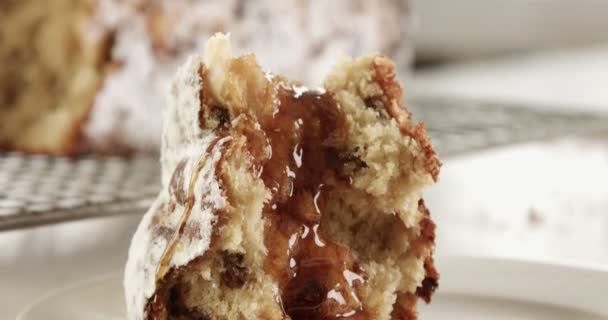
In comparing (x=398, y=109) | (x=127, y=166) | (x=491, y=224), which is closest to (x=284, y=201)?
(x=398, y=109)

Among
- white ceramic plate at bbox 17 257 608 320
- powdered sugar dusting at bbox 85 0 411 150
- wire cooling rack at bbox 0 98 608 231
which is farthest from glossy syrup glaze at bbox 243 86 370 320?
powdered sugar dusting at bbox 85 0 411 150

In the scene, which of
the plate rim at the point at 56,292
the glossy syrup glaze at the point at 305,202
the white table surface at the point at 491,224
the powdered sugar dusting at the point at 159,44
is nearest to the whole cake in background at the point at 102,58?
the powdered sugar dusting at the point at 159,44

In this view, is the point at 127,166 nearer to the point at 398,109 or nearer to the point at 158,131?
the point at 158,131

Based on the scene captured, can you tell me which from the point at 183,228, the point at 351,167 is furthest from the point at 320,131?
the point at 183,228

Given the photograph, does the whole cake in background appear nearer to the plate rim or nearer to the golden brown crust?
the plate rim

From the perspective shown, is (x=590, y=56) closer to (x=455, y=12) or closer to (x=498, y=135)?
(x=455, y=12)
